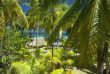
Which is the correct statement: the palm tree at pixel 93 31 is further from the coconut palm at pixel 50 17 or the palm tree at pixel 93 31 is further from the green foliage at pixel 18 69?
the coconut palm at pixel 50 17

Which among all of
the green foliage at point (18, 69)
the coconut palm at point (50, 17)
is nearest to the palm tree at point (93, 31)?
the green foliage at point (18, 69)

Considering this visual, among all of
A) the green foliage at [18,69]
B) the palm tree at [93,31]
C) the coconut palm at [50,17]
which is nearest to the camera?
the palm tree at [93,31]

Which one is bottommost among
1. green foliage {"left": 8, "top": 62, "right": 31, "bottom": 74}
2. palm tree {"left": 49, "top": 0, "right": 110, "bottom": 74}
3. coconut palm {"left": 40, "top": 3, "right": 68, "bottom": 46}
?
green foliage {"left": 8, "top": 62, "right": 31, "bottom": 74}

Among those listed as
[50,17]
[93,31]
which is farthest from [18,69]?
[93,31]

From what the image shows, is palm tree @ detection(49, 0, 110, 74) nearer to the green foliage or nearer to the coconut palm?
the green foliage

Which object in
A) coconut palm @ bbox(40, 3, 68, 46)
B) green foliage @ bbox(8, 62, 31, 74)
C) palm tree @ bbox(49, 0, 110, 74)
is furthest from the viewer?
coconut palm @ bbox(40, 3, 68, 46)

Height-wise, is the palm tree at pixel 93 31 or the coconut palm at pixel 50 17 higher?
the coconut palm at pixel 50 17

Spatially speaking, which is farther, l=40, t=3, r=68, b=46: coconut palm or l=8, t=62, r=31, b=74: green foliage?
l=40, t=3, r=68, b=46: coconut palm

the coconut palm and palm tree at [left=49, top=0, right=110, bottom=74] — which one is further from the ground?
the coconut palm

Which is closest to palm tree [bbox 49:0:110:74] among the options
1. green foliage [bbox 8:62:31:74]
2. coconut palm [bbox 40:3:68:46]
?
green foliage [bbox 8:62:31:74]

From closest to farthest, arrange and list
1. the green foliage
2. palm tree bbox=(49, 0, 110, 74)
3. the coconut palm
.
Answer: palm tree bbox=(49, 0, 110, 74) → the green foliage → the coconut palm

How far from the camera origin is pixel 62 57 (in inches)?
406

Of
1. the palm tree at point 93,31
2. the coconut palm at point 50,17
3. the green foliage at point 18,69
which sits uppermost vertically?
the coconut palm at point 50,17

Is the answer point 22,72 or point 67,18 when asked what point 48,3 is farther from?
point 22,72
